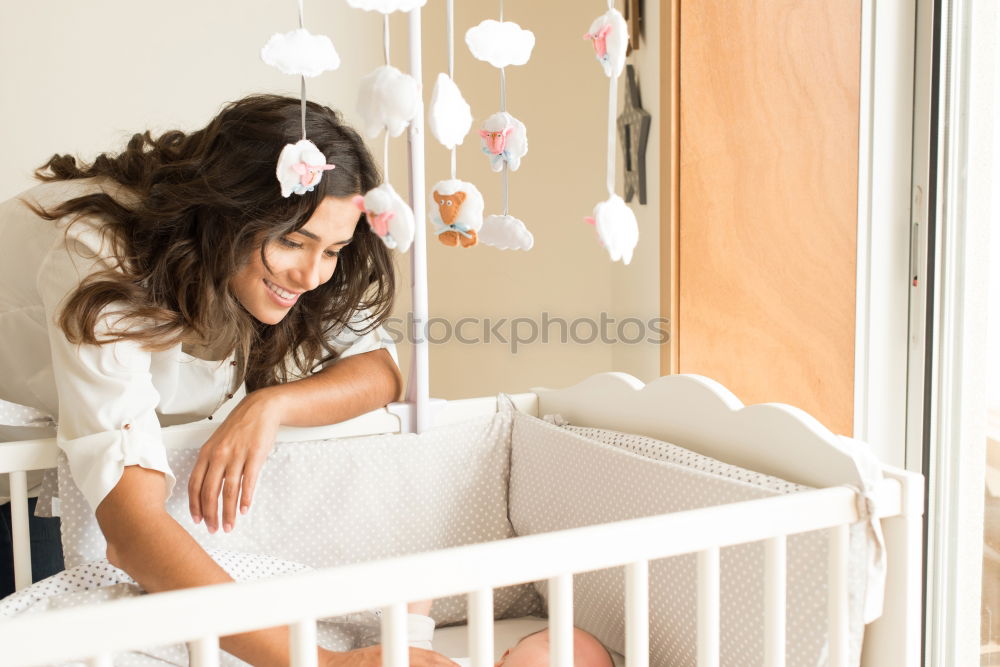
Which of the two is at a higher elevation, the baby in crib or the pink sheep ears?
the pink sheep ears

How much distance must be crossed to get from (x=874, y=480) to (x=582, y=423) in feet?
1.83

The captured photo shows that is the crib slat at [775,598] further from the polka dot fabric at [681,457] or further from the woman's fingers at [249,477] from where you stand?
the woman's fingers at [249,477]

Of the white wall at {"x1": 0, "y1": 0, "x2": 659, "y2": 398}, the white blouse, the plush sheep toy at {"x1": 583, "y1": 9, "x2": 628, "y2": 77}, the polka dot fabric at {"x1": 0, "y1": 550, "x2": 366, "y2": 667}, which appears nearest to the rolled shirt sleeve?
the white blouse

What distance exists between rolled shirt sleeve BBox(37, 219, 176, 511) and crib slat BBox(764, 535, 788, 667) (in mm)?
649

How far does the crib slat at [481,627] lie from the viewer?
74 cm

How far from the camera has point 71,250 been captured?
1054 mm

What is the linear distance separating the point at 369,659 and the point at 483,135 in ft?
1.66

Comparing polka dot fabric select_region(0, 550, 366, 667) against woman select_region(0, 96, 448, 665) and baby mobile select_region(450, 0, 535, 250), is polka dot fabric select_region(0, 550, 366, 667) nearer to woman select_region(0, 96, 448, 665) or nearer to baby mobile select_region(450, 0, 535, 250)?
woman select_region(0, 96, 448, 665)

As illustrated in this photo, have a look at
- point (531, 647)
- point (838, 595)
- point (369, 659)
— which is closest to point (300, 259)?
point (369, 659)

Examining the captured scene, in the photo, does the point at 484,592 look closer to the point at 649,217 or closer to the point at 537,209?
the point at 649,217

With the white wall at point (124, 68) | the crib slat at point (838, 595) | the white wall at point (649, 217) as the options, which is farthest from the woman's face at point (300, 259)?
the white wall at point (124, 68)

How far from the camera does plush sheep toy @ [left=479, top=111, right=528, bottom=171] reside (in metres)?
0.84

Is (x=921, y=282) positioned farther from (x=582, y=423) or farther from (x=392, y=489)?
(x=392, y=489)

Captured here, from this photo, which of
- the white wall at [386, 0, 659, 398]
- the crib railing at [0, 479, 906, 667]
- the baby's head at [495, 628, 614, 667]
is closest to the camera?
the crib railing at [0, 479, 906, 667]
